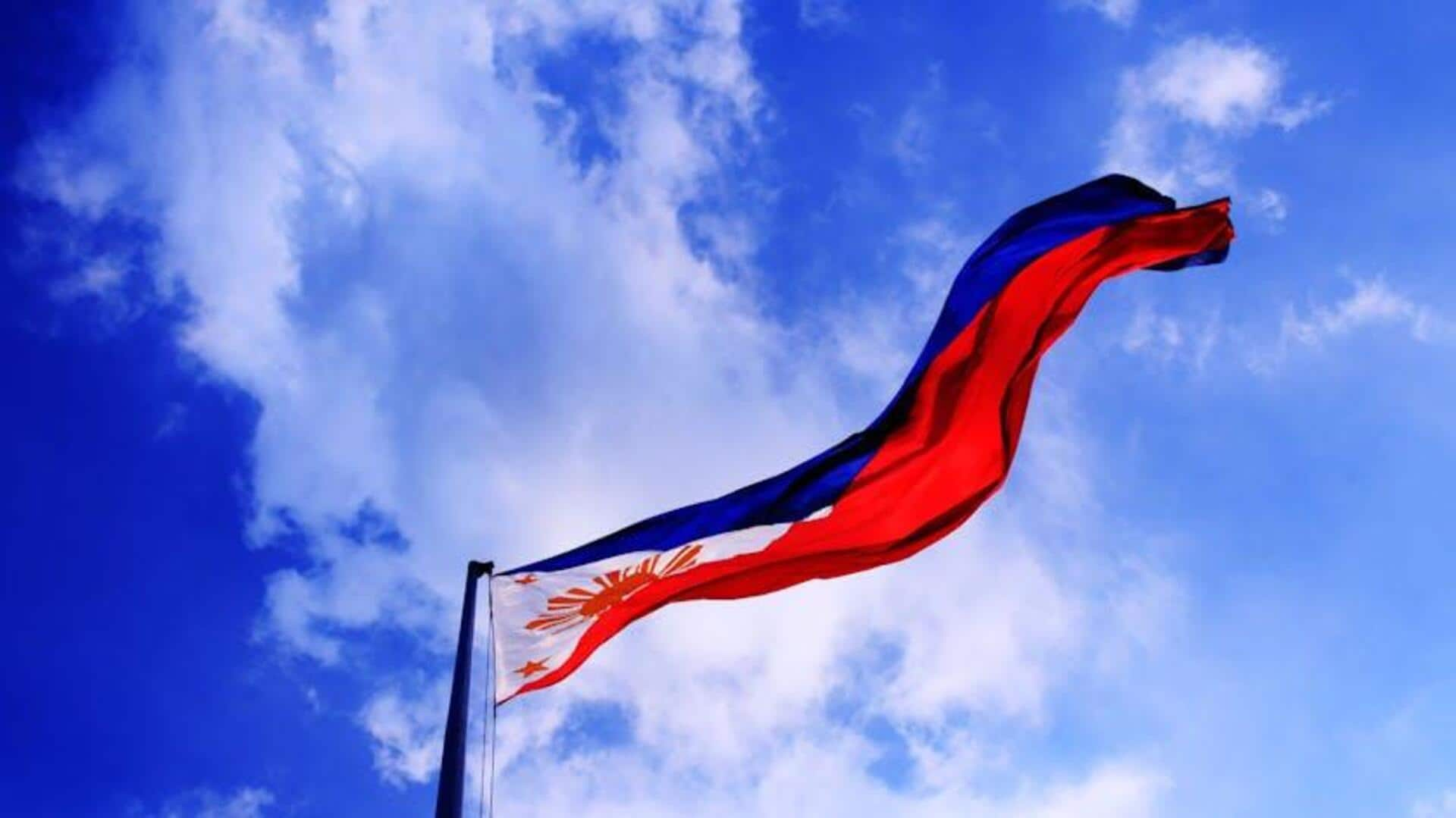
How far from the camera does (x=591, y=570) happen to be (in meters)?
12.3

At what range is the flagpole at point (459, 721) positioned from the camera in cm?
802

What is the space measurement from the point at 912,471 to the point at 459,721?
20.3ft

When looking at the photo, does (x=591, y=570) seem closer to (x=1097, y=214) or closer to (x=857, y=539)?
(x=857, y=539)

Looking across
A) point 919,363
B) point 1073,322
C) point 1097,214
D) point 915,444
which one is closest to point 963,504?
point 915,444

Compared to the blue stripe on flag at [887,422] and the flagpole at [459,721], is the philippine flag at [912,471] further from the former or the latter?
the flagpole at [459,721]

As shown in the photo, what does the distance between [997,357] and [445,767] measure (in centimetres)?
797

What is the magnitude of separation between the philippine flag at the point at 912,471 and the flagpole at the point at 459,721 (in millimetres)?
1577

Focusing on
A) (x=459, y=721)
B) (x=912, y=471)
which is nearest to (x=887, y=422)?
(x=912, y=471)

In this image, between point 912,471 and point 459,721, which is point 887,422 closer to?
point 912,471

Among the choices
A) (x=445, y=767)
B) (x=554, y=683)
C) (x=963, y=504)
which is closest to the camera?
(x=445, y=767)

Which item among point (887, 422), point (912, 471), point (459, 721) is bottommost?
point (459, 721)

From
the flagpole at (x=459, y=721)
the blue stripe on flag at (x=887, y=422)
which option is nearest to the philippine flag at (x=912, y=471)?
the blue stripe on flag at (x=887, y=422)

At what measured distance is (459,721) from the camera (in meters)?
9.04

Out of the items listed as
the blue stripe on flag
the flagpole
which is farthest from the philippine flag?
the flagpole
